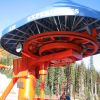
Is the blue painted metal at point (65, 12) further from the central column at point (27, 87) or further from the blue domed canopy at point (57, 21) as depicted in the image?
the central column at point (27, 87)

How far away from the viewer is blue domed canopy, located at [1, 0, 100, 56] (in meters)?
18.5

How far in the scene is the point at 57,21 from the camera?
65.8 feet

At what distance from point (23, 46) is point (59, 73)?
2479 inches

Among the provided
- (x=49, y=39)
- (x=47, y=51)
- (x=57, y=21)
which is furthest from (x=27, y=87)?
(x=57, y=21)

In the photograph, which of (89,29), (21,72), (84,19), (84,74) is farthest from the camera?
(84,74)

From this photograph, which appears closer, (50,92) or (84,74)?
(50,92)

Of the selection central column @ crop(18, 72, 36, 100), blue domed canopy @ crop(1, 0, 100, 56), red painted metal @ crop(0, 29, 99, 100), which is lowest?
central column @ crop(18, 72, 36, 100)

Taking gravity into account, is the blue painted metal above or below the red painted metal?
above

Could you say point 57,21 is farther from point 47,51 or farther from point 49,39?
point 47,51

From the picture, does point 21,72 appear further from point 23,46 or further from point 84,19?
point 84,19

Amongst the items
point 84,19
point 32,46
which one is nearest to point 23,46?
point 32,46

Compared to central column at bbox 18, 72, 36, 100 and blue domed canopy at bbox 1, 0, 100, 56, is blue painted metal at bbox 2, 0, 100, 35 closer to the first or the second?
blue domed canopy at bbox 1, 0, 100, 56

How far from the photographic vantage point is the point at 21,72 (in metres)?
24.4

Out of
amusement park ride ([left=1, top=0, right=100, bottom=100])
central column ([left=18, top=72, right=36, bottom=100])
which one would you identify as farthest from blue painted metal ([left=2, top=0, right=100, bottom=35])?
central column ([left=18, top=72, right=36, bottom=100])
